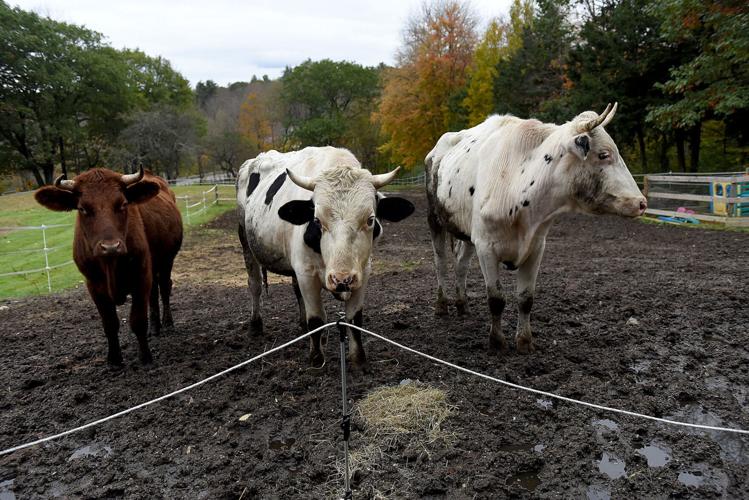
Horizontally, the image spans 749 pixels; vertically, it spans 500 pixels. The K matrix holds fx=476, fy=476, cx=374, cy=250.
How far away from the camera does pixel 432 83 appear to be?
30.7 metres

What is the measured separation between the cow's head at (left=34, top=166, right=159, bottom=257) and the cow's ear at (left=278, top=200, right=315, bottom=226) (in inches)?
62.8

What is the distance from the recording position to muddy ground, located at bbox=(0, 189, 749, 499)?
10.3 ft

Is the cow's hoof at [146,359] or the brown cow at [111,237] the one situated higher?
the brown cow at [111,237]

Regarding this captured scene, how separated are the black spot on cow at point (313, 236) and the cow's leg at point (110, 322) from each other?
7.75 feet

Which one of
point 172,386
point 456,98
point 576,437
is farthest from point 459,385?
point 456,98

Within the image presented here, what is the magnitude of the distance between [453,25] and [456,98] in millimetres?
5222

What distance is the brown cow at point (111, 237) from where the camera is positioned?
448cm

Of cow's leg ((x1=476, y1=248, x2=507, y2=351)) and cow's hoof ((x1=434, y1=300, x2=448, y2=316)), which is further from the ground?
cow's leg ((x1=476, y1=248, x2=507, y2=351))

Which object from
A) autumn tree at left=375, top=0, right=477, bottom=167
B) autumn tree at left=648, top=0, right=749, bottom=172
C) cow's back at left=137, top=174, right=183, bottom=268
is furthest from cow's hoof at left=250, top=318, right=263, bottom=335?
autumn tree at left=375, top=0, right=477, bottom=167

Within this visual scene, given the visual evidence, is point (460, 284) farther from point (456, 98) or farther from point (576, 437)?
point (456, 98)

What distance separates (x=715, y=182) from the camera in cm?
1407

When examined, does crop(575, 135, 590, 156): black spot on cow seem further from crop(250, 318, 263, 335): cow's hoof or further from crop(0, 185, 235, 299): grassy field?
crop(0, 185, 235, 299): grassy field

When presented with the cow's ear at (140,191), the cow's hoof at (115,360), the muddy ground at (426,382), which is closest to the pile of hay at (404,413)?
the muddy ground at (426,382)

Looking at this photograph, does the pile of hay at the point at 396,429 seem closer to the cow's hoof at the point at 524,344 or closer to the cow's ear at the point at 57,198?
the cow's hoof at the point at 524,344
